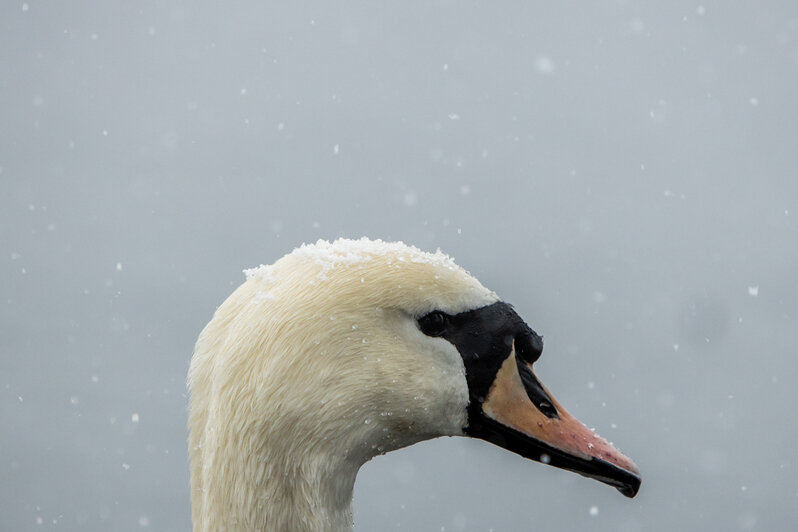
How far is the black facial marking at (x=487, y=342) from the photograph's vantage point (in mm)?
2100

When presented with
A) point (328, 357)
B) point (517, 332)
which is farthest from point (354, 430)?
point (517, 332)

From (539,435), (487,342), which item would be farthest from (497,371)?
(539,435)

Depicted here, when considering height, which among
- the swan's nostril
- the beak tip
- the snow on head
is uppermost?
the snow on head

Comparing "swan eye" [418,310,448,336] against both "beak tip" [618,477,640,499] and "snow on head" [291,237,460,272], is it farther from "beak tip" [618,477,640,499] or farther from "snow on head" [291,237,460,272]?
"beak tip" [618,477,640,499]

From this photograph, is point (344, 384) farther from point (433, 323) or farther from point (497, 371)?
point (497, 371)

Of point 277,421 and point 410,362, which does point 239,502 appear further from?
point 410,362

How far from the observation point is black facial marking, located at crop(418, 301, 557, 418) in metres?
2.10

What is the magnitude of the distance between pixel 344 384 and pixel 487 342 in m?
0.38

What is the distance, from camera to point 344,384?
6.37 ft

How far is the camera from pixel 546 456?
2170 mm

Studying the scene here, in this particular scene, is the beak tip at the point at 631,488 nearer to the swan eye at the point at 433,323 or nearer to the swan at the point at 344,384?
the swan at the point at 344,384

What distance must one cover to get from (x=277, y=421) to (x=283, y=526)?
252 mm

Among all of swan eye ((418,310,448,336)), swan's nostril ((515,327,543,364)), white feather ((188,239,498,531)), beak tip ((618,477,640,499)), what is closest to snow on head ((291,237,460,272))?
white feather ((188,239,498,531))

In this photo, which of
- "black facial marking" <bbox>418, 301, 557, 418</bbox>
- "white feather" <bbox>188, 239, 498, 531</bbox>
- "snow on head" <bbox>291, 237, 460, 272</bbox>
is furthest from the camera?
"black facial marking" <bbox>418, 301, 557, 418</bbox>
